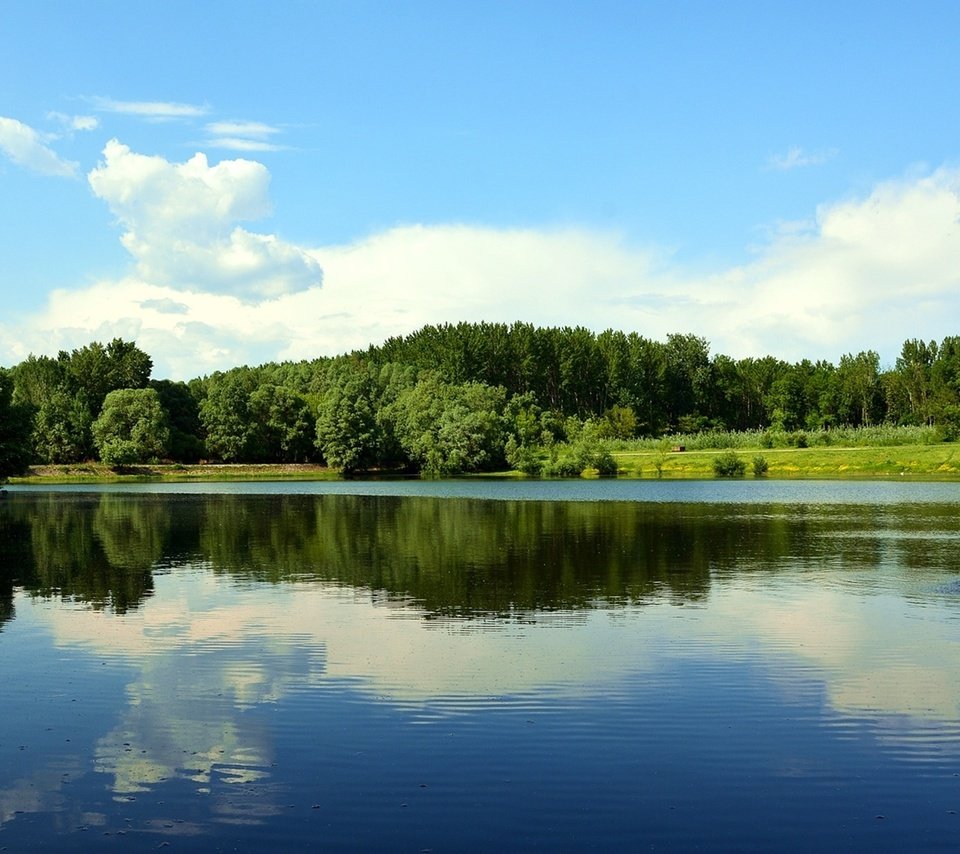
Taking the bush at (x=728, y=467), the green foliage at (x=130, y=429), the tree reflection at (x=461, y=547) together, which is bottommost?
the tree reflection at (x=461, y=547)

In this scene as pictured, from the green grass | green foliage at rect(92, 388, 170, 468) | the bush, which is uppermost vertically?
green foliage at rect(92, 388, 170, 468)

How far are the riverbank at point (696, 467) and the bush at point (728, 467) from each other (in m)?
1.20

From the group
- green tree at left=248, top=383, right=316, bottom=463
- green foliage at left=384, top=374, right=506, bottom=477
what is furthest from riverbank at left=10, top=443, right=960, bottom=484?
green foliage at left=384, top=374, right=506, bottom=477

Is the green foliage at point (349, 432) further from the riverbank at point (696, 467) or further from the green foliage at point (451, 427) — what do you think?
the green foliage at point (451, 427)

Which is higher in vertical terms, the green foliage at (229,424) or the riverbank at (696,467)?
the green foliage at (229,424)

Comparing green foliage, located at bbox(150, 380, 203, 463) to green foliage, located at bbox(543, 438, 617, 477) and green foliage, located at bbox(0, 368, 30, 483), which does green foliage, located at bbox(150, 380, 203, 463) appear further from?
green foliage, located at bbox(543, 438, 617, 477)

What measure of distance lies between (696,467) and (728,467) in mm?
7580

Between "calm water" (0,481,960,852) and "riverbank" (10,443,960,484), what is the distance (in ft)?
259

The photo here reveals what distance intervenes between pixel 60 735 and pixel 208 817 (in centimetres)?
481

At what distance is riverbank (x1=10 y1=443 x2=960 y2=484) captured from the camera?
114562 mm

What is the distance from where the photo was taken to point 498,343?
198 m

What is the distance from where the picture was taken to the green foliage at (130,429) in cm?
14425

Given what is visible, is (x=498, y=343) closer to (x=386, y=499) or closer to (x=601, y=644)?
(x=386, y=499)

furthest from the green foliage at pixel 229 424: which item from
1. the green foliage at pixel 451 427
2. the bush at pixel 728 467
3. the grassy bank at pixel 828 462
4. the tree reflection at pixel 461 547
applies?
the tree reflection at pixel 461 547
